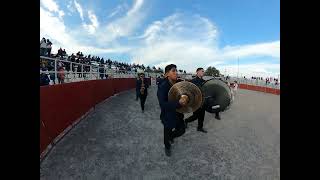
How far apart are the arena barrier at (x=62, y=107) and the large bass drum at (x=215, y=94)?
4067 mm

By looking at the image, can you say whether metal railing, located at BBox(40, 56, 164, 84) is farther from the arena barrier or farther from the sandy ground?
the sandy ground

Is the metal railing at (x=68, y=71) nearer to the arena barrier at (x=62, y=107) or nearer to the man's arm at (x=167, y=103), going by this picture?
the arena barrier at (x=62, y=107)

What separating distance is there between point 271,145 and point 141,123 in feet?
14.6

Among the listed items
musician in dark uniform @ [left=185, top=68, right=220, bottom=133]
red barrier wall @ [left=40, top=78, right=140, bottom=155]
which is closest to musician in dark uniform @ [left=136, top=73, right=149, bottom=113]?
red barrier wall @ [left=40, top=78, right=140, bottom=155]

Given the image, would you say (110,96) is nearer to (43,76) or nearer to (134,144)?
(43,76)

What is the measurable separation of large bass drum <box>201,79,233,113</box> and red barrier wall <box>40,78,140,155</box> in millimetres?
4062

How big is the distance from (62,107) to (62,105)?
0.06 m

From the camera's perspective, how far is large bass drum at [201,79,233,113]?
388 inches

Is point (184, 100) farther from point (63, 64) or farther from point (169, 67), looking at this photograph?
point (63, 64)

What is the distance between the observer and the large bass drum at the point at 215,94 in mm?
9853

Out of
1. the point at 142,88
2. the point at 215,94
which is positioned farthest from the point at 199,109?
the point at 142,88
